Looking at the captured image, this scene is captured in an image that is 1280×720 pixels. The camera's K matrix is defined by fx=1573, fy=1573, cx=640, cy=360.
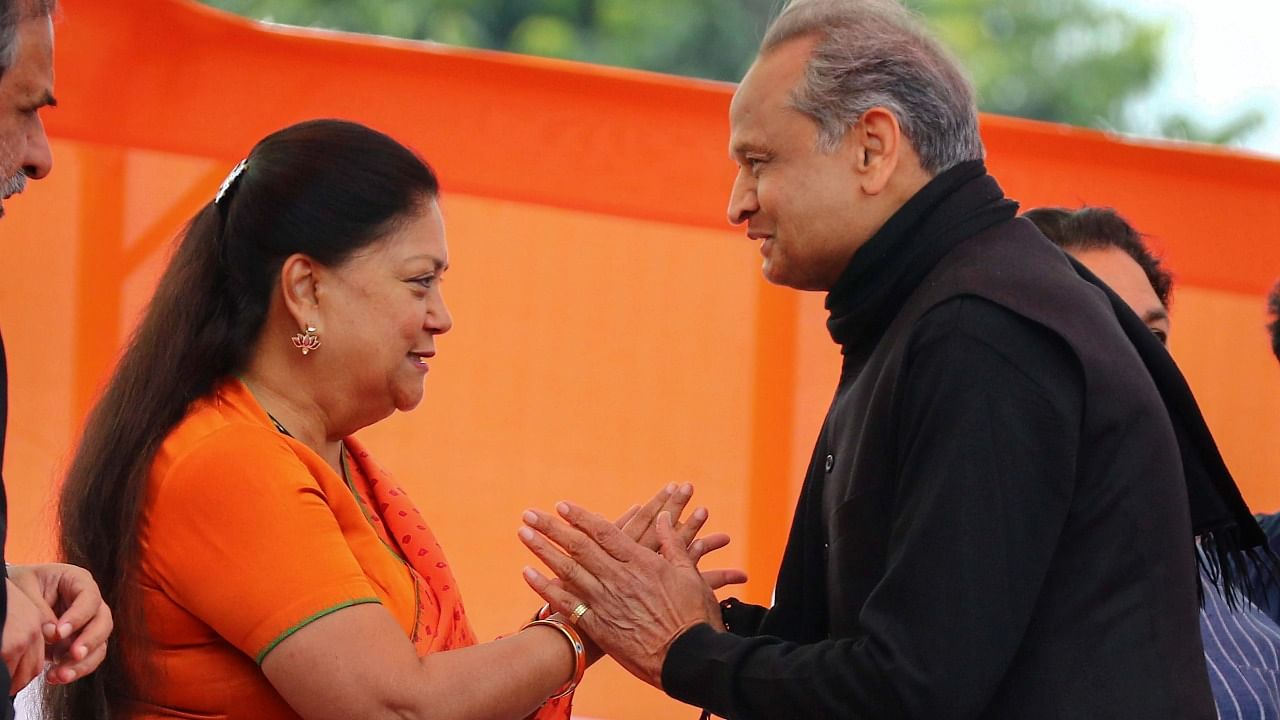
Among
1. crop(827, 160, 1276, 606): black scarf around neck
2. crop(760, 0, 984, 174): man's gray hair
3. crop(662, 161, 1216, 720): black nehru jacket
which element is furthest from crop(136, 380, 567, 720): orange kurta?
crop(760, 0, 984, 174): man's gray hair

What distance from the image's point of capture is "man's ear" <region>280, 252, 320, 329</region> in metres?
2.55

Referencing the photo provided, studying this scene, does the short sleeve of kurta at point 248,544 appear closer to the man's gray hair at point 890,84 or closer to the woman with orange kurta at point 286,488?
the woman with orange kurta at point 286,488

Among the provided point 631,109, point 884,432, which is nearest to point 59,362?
point 631,109

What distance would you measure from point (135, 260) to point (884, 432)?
76.6 inches

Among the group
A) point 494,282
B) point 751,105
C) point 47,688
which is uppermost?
point 751,105

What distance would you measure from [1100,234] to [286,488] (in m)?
1.85

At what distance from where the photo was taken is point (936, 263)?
2.22 m

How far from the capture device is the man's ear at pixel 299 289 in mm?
2549

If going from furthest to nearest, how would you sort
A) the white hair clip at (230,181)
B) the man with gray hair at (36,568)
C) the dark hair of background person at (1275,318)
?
the dark hair of background person at (1275,318) < the white hair clip at (230,181) < the man with gray hair at (36,568)

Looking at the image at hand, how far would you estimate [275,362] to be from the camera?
2.59 metres

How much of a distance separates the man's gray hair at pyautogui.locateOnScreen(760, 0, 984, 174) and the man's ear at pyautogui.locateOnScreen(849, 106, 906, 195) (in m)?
0.01

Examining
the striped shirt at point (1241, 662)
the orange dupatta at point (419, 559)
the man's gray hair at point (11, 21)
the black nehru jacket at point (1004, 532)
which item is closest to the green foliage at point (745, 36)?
the striped shirt at point (1241, 662)

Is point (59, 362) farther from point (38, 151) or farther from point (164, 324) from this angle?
point (38, 151)

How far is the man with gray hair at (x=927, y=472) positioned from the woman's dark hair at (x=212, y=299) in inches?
22.6
